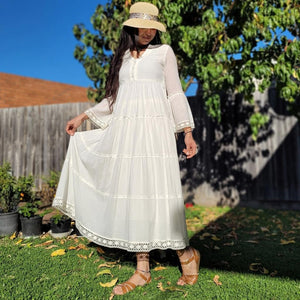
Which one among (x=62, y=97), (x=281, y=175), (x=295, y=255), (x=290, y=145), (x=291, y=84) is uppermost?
(x=62, y=97)

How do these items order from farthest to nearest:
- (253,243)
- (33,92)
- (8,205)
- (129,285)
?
1. (33,92)
2. (8,205)
3. (253,243)
4. (129,285)

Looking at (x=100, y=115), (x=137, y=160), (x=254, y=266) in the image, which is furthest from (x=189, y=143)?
(x=254, y=266)

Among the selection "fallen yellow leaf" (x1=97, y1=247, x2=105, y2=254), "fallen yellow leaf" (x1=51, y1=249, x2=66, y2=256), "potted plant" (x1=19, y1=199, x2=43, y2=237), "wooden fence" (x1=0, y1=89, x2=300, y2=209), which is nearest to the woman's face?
"fallen yellow leaf" (x1=97, y1=247, x2=105, y2=254)

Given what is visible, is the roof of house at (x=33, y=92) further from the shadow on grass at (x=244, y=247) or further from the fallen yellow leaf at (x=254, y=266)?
the fallen yellow leaf at (x=254, y=266)

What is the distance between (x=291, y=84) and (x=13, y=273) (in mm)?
4229

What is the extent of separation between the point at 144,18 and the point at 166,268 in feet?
7.41

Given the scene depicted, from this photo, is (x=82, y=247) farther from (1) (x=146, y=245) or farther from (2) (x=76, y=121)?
(2) (x=76, y=121)

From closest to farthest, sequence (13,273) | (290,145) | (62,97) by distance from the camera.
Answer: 1. (13,273)
2. (290,145)
3. (62,97)

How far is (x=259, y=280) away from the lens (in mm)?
2467

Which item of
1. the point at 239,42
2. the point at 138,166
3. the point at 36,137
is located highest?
the point at 239,42

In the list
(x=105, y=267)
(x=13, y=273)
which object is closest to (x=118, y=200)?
(x=105, y=267)

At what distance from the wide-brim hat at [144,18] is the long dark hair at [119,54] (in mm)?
129

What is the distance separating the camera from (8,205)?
14.6ft

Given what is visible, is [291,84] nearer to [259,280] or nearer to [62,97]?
[259,280]
